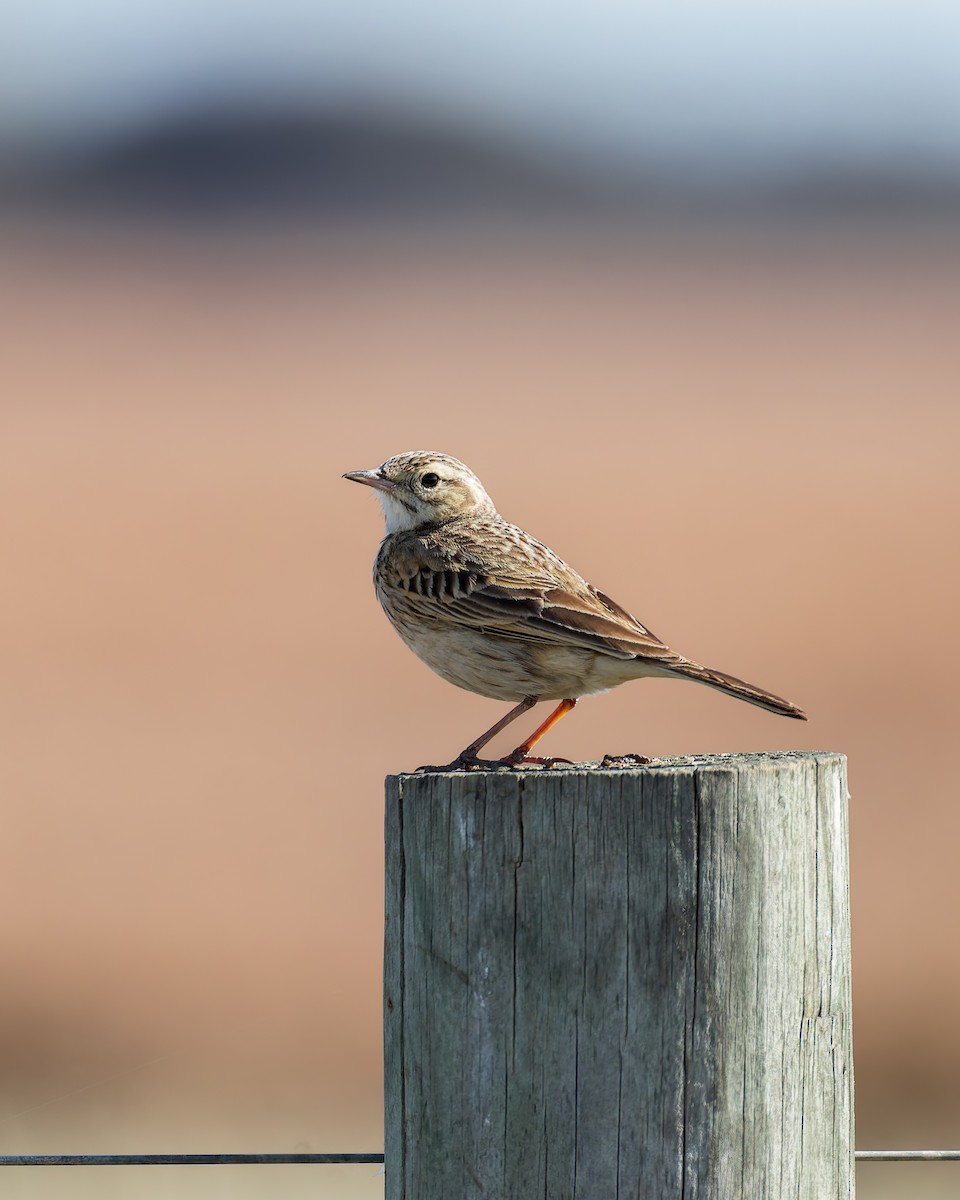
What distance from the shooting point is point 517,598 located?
17.9 feet

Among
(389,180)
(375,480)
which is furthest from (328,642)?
(389,180)

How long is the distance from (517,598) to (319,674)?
14644 millimetres

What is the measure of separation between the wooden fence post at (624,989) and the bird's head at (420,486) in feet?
11.4

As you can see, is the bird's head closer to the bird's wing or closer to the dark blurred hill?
the bird's wing

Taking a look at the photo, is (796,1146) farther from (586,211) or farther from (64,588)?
(586,211)

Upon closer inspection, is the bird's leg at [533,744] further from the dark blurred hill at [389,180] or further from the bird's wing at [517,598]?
the dark blurred hill at [389,180]

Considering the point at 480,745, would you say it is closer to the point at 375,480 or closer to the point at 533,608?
the point at 533,608

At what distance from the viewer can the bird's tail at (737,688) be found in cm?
Answer: 456

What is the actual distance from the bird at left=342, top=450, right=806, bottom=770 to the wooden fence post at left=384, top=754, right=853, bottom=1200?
1410 mm

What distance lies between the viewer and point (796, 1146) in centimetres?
313

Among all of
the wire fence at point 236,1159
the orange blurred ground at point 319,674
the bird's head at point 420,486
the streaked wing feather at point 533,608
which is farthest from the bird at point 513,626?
the orange blurred ground at point 319,674

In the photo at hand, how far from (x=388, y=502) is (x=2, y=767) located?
10344mm

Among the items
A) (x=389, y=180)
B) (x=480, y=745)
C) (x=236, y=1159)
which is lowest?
(x=236, y=1159)

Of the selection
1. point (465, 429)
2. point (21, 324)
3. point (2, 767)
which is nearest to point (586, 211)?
point (21, 324)
